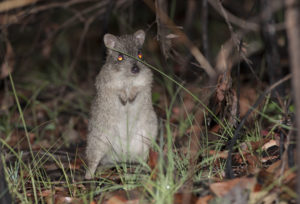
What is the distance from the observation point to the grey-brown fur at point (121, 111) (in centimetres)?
492

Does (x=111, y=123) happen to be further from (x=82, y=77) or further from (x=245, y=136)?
(x=82, y=77)

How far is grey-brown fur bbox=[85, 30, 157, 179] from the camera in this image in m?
4.92

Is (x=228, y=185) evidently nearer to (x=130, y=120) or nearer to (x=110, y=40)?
(x=130, y=120)

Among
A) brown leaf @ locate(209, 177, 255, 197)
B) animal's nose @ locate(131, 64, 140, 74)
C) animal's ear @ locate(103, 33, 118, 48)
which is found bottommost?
brown leaf @ locate(209, 177, 255, 197)

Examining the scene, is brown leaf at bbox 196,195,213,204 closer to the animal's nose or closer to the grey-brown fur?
the grey-brown fur

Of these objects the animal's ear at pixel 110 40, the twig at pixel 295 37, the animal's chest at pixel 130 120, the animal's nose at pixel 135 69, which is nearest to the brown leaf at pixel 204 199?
the twig at pixel 295 37

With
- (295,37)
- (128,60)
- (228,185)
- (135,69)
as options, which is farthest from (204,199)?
(128,60)

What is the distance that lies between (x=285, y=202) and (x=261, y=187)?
0.20 metres

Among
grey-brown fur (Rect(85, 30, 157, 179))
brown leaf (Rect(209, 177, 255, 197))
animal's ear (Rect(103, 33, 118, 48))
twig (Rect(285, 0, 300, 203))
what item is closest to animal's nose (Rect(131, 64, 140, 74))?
grey-brown fur (Rect(85, 30, 157, 179))

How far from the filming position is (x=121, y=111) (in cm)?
504

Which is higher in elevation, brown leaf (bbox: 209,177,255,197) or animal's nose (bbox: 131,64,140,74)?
animal's nose (bbox: 131,64,140,74)

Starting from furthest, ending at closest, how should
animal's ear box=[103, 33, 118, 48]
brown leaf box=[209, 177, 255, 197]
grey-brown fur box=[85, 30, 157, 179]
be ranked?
1. animal's ear box=[103, 33, 118, 48]
2. grey-brown fur box=[85, 30, 157, 179]
3. brown leaf box=[209, 177, 255, 197]

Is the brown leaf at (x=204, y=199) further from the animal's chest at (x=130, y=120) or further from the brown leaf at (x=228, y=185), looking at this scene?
the animal's chest at (x=130, y=120)

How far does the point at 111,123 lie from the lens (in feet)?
16.3
